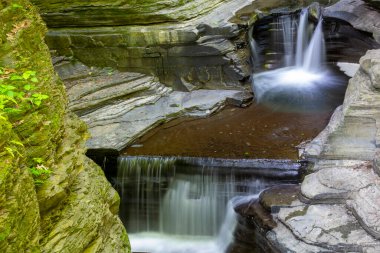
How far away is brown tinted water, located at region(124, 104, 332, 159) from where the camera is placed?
307 inches

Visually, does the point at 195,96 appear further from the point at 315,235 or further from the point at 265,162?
the point at 315,235

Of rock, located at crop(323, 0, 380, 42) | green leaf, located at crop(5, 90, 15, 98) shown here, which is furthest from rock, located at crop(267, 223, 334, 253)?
rock, located at crop(323, 0, 380, 42)

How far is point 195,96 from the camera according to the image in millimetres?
10414

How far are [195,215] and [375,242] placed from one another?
3.03 meters

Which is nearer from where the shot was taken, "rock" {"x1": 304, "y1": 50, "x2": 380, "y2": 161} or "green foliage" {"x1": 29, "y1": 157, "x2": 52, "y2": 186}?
"green foliage" {"x1": 29, "y1": 157, "x2": 52, "y2": 186}

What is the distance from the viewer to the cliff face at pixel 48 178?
2455mm

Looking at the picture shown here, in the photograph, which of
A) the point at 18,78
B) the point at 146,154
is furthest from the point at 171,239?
the point at 18,78

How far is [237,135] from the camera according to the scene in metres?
8.41

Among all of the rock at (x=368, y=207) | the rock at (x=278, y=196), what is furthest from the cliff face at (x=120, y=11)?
the rock at (x=368, y=207)

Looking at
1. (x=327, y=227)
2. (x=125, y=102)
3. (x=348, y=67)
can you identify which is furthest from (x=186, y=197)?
(x=348, y=67)

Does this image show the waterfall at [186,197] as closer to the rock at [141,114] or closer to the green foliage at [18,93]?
the rock at [141,114]

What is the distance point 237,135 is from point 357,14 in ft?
22.6

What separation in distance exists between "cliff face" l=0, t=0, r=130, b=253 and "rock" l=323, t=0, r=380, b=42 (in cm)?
1022

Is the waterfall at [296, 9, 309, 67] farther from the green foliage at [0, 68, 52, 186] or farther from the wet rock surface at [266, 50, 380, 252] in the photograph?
the green foliage at [0, 68, 52, 186]
